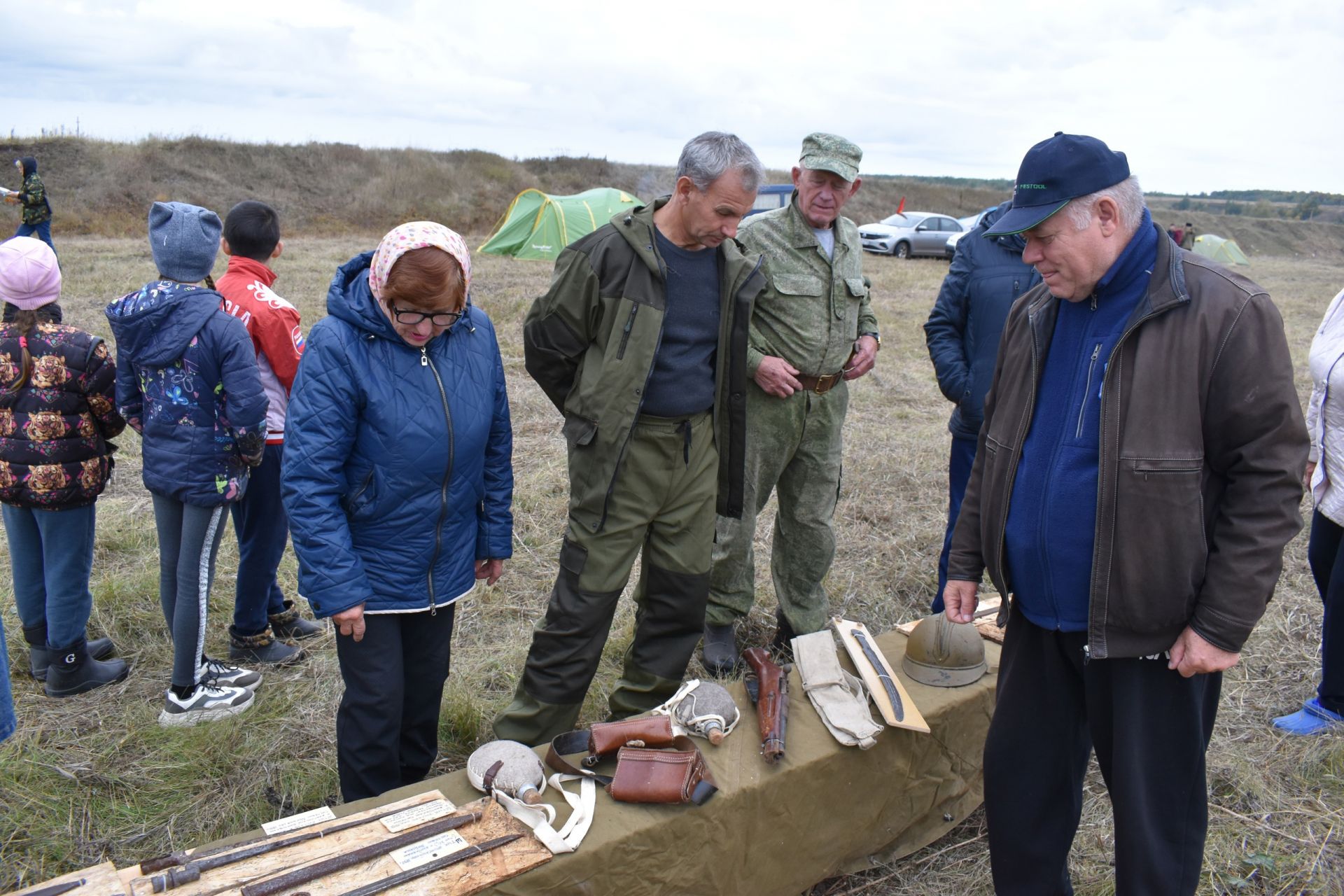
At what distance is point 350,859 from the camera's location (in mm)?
1795

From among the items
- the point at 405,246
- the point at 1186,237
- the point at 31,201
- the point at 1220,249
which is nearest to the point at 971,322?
the point at 405,246

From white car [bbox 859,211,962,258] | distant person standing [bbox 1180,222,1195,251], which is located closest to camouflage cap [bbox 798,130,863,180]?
distant person standing [bbox 1180,222,1195,251]

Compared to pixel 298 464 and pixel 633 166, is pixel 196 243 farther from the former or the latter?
pixel 633 166

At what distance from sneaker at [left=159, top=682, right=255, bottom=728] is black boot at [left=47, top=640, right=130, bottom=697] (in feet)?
1.20

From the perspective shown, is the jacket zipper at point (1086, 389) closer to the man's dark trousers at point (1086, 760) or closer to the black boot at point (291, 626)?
the man's dark trousers at point (1086, 760)

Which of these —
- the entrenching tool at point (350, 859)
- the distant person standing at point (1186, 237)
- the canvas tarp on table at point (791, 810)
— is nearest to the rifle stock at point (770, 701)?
the canvas tarp on table at point (791, 810)

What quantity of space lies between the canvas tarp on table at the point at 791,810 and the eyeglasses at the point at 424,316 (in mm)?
1135

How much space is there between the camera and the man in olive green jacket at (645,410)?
2.58 meters

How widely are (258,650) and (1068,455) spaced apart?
3.07 meters

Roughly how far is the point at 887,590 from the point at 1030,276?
1.68 m

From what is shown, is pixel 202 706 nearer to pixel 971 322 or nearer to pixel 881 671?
pixel 881 671

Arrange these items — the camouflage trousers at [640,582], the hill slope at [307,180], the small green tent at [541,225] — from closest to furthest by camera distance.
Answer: the camouflage trousers at [640,582]
the small green tent at [541,225]
the hill slope at [307,180]

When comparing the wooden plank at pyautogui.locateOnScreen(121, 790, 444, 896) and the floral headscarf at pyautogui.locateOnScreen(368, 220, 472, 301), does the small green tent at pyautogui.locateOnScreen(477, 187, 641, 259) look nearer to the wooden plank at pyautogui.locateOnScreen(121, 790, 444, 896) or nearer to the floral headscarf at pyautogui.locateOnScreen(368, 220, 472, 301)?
the floral headscarf at pyautogui.locateOnScreen(368, 220, 472, 301)

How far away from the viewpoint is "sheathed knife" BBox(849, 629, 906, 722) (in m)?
2.57
